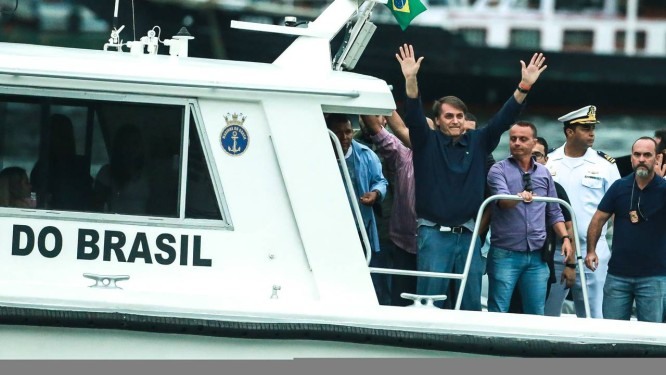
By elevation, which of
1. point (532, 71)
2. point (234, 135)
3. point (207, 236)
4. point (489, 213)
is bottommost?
point (207, 236)

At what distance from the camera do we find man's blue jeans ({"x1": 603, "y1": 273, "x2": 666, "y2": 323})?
7539 millimetres

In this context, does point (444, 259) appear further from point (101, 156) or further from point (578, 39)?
point (578, 39)

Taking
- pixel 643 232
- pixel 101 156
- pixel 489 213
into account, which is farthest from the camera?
pixel 643 232

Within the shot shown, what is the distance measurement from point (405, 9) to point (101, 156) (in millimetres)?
1759

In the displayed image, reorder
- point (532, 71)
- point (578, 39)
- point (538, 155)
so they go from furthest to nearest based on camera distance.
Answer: point (578, 39)
point (538, 155)
point (532, 71)

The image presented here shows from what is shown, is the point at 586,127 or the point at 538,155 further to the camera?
the point at 538,155

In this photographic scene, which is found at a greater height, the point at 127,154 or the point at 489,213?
the point at 127,154

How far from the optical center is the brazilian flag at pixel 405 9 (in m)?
6.92

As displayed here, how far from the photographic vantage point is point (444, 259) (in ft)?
23.0

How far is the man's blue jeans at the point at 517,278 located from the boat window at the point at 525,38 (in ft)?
114

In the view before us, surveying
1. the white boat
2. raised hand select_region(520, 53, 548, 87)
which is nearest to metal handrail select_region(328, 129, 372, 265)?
the white boat

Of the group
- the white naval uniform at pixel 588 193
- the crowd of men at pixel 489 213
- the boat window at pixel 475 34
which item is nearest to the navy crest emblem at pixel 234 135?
the crowd of men at pixel 489 213

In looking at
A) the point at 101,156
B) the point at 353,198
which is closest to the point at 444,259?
the point at 353,198

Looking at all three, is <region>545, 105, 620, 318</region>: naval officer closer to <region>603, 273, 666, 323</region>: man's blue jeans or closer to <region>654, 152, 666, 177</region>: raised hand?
<region>654, 152, 666, 177</region>: raised hand
